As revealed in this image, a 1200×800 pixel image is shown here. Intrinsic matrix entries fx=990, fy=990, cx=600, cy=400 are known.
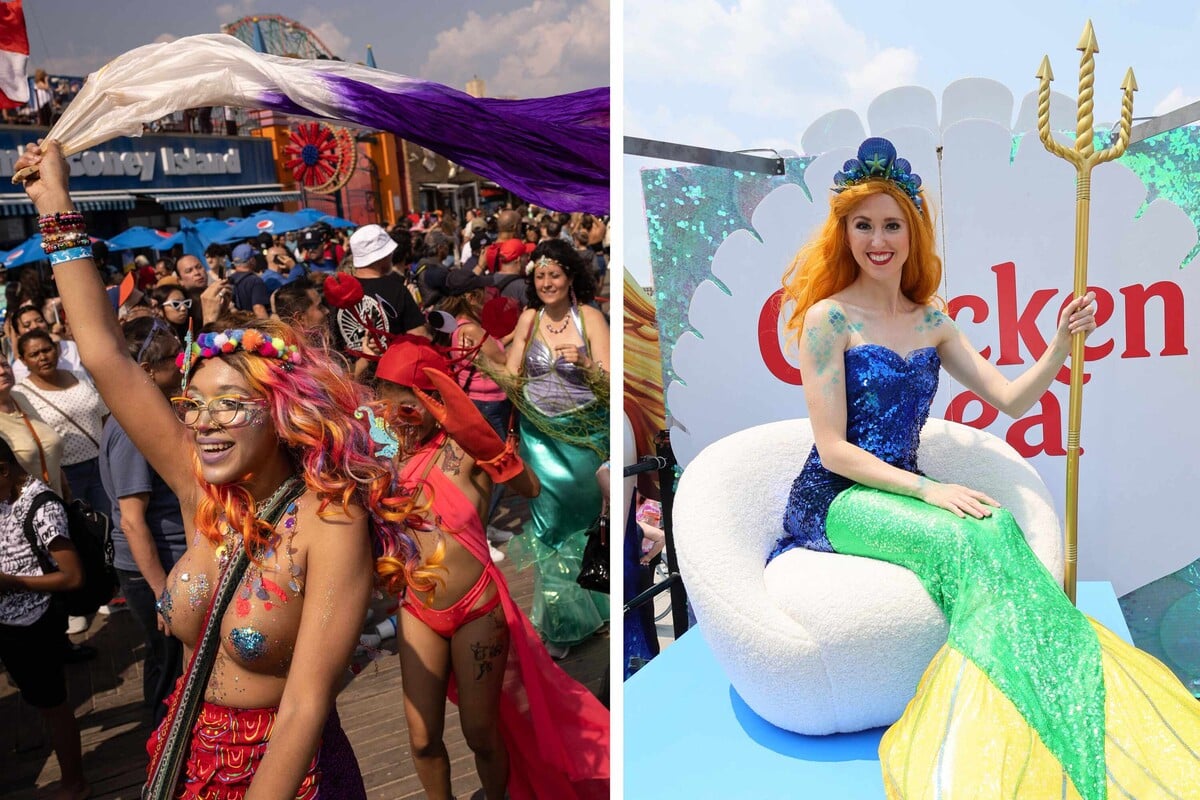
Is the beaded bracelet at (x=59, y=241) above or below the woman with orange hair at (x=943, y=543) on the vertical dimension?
above

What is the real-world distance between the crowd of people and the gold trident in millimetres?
1618

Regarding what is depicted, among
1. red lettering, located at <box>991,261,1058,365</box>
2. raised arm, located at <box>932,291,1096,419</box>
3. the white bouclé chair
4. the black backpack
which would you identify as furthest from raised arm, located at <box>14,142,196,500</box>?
red lettering, located at <box>991,261,1058,365</box>

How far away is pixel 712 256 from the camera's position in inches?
170

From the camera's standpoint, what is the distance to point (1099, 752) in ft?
7.10

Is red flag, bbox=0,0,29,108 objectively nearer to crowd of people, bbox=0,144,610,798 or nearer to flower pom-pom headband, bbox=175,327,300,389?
crowd of people, bbox=0,144,610,798

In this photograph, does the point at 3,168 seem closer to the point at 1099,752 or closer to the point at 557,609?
the point at 557,609

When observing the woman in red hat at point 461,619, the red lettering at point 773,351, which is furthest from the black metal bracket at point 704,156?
the woman in red hat at point 461,619

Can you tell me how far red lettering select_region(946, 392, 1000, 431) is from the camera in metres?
4.09

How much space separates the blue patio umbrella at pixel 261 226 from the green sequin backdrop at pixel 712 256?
1140 centimetres

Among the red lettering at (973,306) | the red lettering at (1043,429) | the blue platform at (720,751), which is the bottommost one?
the blue platform at (720,751)

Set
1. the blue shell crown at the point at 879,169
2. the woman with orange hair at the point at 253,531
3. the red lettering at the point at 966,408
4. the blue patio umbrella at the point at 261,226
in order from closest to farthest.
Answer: the woman with orange hair at the point at 253,531 → the blue shell crown at the point at 879,169 → the red lettering at the point at 966,408 → the blue patio umbrella at the point at 261,226

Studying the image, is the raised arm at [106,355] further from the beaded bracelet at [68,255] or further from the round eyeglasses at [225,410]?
the round eyeglasses at [225,410]

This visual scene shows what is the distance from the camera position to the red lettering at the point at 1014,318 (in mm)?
3951

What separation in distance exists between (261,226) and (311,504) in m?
13.8
